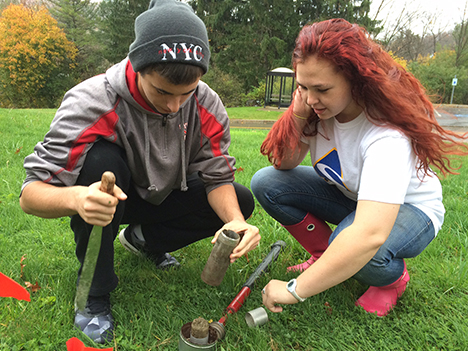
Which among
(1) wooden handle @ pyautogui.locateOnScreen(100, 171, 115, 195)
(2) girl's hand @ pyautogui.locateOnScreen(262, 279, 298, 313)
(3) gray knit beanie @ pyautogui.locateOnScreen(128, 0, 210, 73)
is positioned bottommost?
(2) girl's hand @ pyautogui.locateOnScreen(262, 279, 298, 313)

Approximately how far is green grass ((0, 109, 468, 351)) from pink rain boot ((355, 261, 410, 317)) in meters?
0.05

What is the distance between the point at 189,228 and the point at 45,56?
3135cm

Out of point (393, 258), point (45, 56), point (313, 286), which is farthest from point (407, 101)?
point (45, 56)

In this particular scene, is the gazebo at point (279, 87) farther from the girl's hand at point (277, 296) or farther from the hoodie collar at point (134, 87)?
the girl's hand at point (277, 296)

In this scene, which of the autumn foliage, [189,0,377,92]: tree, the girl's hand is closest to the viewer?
the girl's hand

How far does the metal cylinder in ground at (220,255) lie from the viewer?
1.77m

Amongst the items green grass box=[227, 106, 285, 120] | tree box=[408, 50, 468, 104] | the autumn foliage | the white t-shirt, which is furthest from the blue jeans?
the autumn foliage

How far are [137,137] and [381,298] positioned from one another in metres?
1.66

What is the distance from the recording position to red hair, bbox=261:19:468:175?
1.74 meters

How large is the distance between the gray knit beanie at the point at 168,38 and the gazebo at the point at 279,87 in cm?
1687

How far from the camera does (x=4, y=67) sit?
94.2ft

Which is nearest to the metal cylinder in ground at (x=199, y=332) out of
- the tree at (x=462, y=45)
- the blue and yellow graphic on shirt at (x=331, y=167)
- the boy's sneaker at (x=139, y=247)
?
the boy's sneaker at (x=139, y=247)

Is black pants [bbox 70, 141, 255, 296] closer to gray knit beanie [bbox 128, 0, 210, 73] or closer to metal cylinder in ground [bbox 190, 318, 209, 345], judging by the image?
gray knit beanie [bbox 128, 0, 210, 73]

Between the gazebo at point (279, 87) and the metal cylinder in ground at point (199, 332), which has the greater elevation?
the metal cylinder in ground at point (199, 332)
